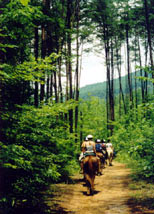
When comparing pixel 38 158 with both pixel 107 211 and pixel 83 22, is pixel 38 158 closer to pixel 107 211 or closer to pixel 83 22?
pixel 107 211

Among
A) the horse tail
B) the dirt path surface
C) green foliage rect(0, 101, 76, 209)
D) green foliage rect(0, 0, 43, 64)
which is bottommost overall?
the dirt path surface

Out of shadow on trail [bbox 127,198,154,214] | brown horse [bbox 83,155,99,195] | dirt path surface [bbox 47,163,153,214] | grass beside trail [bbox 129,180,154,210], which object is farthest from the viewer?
brown horse [bbox 83,155,99,195]

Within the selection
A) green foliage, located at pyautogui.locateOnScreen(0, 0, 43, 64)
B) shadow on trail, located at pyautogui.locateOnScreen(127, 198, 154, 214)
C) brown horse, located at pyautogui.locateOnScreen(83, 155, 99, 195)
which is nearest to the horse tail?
brown horse, located at pyautogui.locateOnScreen(83, 155, 99, 195)

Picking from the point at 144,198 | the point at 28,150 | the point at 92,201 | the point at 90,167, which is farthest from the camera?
the point at 90,167

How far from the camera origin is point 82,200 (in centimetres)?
888

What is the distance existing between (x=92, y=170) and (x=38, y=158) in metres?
4.52

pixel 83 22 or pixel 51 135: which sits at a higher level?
pixel 83 22

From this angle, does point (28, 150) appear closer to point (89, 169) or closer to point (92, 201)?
point (92, 201)

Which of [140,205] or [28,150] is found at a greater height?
[28,150]

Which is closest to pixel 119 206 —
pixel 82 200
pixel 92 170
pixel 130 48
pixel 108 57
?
pixel 82 200

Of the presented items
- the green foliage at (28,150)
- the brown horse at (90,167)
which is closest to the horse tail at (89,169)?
the brown horse at (90,167)

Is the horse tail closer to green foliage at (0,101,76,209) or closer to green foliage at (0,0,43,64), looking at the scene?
green foliage at (0,101,76,209)

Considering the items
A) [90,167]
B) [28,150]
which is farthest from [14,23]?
[90,167]

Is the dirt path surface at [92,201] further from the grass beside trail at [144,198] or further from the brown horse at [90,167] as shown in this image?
the brown horse at [90,167]
